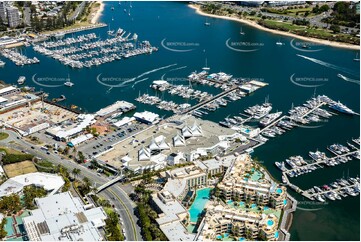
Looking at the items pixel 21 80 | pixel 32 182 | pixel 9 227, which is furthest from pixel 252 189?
pixel 21 80

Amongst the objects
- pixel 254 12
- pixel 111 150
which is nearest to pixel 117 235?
pixel 111 150

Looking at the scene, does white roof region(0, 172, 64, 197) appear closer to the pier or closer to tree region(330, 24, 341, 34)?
the pier

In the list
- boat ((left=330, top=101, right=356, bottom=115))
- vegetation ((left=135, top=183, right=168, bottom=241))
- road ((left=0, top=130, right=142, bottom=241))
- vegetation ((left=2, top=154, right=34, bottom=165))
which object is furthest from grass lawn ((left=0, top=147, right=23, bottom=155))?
boat ((left=330, top=101, right=356, bottom=115))

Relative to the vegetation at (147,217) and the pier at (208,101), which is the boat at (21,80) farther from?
the vegetation at (147,217)

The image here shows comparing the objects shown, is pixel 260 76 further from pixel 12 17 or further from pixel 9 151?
pixel 12 17

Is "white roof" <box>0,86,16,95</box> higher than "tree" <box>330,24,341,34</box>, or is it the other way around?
"tree" <box>330,24,341,34</box>
